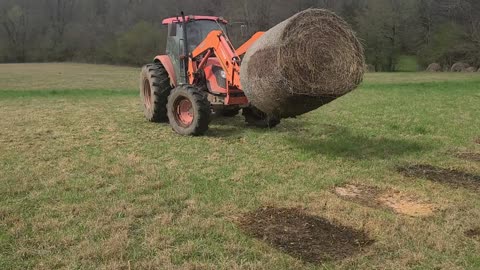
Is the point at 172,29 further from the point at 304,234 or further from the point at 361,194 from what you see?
the point at 304,234

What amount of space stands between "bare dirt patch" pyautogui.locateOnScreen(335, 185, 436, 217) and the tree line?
35.3 m

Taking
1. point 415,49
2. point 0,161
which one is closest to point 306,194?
point 0,161

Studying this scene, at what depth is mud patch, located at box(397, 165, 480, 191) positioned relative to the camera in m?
6.05

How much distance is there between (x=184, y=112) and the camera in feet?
31.5

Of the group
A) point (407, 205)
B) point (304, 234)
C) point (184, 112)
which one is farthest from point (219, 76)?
point (304, 234)

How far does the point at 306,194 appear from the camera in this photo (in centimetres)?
555

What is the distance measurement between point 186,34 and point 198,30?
11.3 inches

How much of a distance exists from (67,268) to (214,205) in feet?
5.90

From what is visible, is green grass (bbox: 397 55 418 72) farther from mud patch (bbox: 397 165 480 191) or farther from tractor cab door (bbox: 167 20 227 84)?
mud patch (bbox: 397 165 480 191)

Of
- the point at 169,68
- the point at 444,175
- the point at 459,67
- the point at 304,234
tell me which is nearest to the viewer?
the point at 304,234

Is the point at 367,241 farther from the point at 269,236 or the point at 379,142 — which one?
the point at 379,142

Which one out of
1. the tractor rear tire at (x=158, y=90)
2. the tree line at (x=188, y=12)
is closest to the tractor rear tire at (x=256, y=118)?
the tractor rear tire at (x=158, y=90)

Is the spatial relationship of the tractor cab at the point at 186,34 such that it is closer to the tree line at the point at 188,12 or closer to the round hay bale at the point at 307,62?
the round hay bale at the point at 307,62

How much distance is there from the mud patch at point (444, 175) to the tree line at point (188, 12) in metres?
34.4
